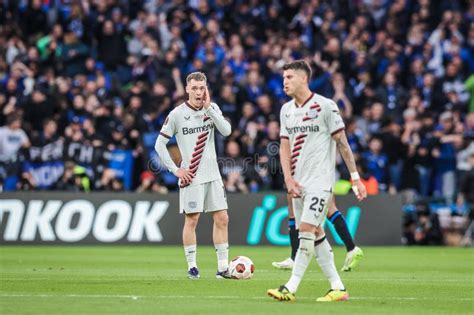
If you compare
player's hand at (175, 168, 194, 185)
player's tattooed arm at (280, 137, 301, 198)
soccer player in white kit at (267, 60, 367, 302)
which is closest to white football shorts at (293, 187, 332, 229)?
soccer player in white kit at (267, 60, 367, 302)

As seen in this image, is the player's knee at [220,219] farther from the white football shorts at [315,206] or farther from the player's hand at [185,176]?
the white football shorts at [315,206]

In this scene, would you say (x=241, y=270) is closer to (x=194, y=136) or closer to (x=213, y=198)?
(x=213, y=198)

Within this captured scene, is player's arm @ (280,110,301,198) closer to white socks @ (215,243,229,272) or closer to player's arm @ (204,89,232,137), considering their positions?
player's arm @ (204,89,232,137)

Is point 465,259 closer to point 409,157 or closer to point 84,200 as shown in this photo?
point 409,157

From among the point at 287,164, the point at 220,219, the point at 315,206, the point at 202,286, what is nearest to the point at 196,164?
the point at 220,219

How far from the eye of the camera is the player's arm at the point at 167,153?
1447 centimetres

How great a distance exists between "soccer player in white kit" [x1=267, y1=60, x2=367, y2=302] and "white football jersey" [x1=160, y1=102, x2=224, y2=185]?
3142 millimetres

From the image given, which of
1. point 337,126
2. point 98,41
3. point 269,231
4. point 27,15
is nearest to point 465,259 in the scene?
point 269,231

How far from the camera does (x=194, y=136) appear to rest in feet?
48.0

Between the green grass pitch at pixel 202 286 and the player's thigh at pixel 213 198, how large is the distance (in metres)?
1.06

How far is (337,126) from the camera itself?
1144cm

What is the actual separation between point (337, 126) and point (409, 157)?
15203mm

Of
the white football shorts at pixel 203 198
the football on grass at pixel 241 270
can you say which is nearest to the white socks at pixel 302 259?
the football on grass at pixel 241 270

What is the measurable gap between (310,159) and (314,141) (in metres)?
0.20
